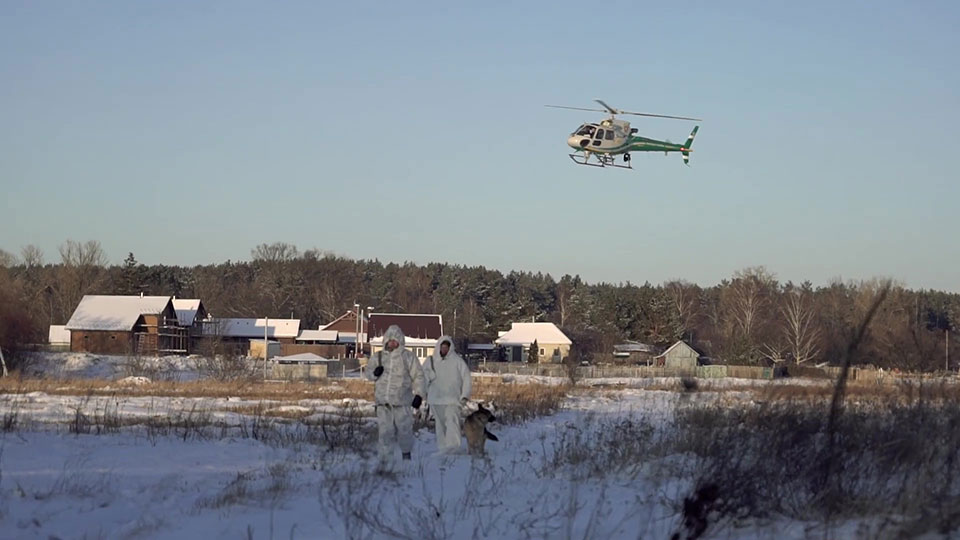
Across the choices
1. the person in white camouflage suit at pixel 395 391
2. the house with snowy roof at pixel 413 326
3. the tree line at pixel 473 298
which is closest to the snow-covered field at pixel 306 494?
the person in white camouflage suit at pixel 395 391

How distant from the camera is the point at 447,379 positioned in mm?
15883

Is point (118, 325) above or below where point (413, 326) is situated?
below

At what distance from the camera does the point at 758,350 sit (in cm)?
7850

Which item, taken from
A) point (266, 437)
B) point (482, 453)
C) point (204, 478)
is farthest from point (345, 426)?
point (204, 478)

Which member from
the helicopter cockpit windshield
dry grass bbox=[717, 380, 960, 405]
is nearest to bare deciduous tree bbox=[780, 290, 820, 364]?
the helicopter cockpit windshield

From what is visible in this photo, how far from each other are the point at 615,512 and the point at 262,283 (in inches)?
4540

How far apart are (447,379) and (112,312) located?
69.9 metres

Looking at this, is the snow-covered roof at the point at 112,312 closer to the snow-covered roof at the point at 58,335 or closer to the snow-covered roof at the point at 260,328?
the snow-covered roof at the point at 58,335

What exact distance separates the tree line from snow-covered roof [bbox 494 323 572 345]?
2205mm

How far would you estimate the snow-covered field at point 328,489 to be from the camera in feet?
29.1

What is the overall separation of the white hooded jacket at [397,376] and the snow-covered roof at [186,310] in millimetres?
76317

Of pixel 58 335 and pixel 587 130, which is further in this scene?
pixel 58 335

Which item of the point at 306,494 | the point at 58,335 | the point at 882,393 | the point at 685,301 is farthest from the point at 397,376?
the point at 685,301

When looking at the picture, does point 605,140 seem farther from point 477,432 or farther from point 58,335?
point 58,335
